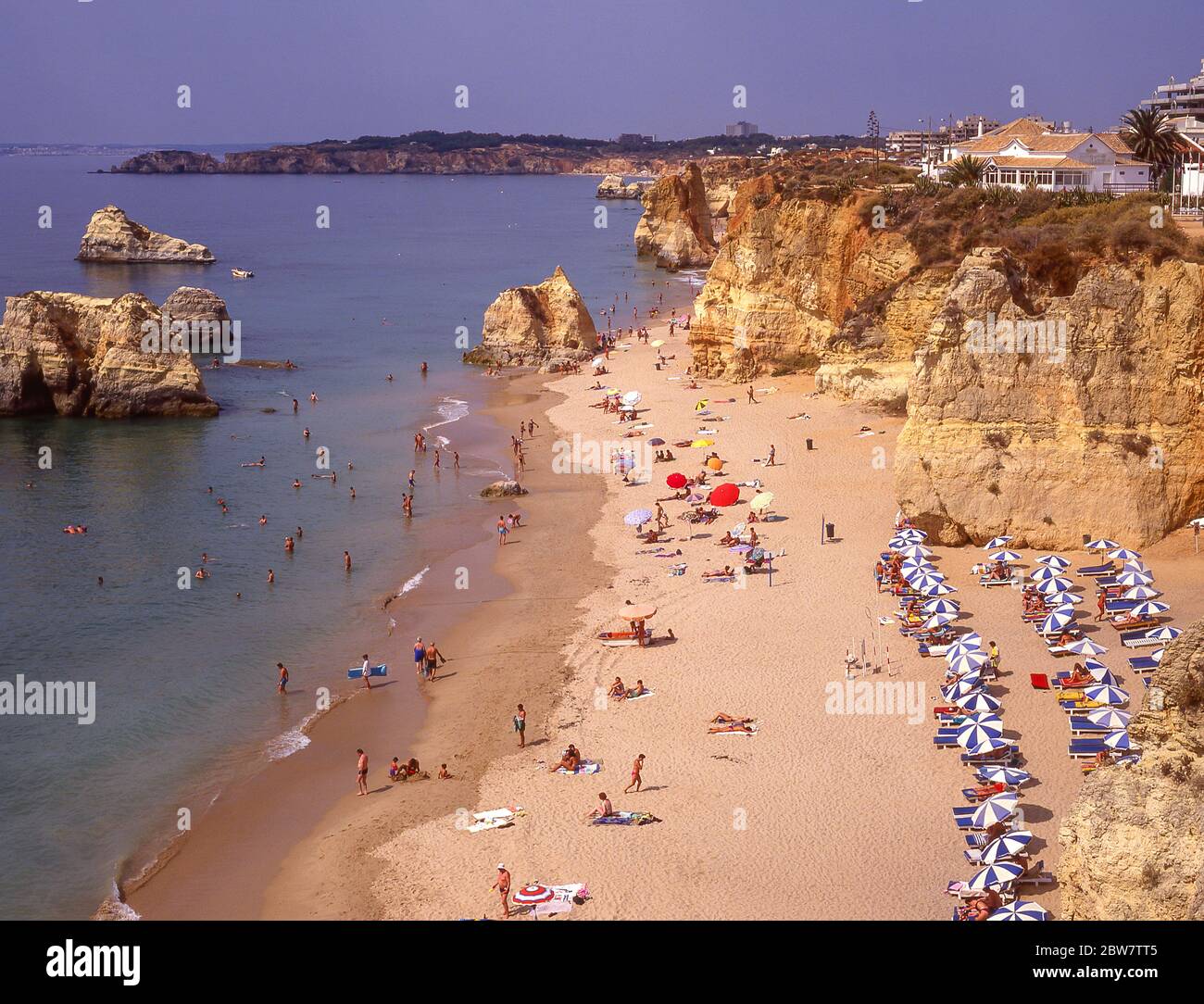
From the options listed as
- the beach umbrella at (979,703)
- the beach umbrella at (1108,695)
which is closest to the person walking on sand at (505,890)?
the beach umbrella at (979,703)

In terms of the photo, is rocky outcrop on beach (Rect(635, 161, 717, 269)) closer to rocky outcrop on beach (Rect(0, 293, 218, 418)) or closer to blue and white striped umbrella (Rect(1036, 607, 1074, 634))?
rocky outcrop on beach (Rect(0, 293, 218, 418))

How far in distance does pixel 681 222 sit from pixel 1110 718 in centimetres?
9388

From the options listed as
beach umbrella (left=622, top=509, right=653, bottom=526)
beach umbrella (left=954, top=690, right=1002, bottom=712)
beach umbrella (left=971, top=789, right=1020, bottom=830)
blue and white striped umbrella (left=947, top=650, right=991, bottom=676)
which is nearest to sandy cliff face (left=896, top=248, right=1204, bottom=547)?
blue and white striped umbrella (left=947, top=650, right=991, bottom=676)

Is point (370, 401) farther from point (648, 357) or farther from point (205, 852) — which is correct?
point (205, 852)

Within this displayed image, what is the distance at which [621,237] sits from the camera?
5374 inches

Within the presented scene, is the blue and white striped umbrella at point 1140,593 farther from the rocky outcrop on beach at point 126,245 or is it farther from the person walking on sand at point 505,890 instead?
the rocky outcrop on beach at point 126,245

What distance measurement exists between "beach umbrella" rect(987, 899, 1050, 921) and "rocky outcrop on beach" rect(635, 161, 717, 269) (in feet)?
310

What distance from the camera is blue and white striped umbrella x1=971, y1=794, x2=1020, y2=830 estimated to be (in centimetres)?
1598

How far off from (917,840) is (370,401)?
4079cm

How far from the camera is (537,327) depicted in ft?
198

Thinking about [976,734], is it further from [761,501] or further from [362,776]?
[761,501]

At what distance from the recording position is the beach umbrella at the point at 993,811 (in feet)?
52.4

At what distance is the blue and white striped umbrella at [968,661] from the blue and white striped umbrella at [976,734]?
7.14 feet

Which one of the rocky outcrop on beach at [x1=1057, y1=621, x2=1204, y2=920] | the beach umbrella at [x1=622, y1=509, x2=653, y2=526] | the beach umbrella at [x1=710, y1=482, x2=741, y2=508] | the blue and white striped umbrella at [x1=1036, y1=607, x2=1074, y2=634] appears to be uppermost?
the rocky outcrop on beach at [x1=1057, y1=621, x2=1204, y2=920]
